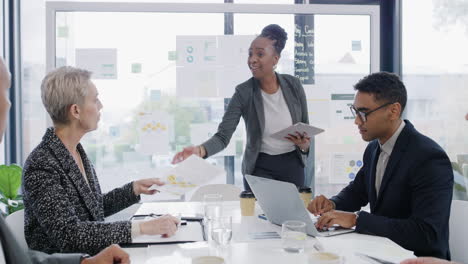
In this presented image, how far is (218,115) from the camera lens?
3.86m

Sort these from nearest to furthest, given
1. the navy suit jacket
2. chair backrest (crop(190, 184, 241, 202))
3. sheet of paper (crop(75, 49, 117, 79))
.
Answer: the navy suit jacket → chair backrest (crop(190, 184, 241, 202)) → sheet of paper (crop(75, 49, 117, 79))

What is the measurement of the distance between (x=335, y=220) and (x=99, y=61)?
108 inches

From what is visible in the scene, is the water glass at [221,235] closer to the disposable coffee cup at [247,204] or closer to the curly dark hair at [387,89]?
the disposable coffee cup at [247,204]

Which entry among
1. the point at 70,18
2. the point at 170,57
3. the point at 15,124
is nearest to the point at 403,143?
the point at 170,57

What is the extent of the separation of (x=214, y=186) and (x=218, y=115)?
1141 millimetres

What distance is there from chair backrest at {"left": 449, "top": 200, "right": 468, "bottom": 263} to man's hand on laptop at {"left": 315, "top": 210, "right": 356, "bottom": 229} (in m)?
0.71

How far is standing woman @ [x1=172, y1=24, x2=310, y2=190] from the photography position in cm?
284

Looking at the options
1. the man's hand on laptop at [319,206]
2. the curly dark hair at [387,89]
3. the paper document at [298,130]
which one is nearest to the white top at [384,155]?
the curly dark hair at [387,89]

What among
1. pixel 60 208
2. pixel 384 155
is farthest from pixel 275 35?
pixel 60 208

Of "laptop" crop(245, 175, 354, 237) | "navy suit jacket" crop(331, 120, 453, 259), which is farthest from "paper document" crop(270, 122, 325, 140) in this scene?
"laptop" crop(245, 175, 354, 237)

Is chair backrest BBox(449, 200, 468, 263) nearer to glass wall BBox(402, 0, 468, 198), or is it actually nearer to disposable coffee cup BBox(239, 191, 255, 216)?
disposable coffee cup BBox(239, 191, 255, 216)

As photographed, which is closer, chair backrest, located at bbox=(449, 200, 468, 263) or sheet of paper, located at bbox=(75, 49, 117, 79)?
chair backrest, located at bbox=(449, 200, 468, 263)

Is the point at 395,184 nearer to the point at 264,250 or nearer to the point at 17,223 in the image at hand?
the point at 264,250

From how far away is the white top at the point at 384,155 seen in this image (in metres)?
1.98
